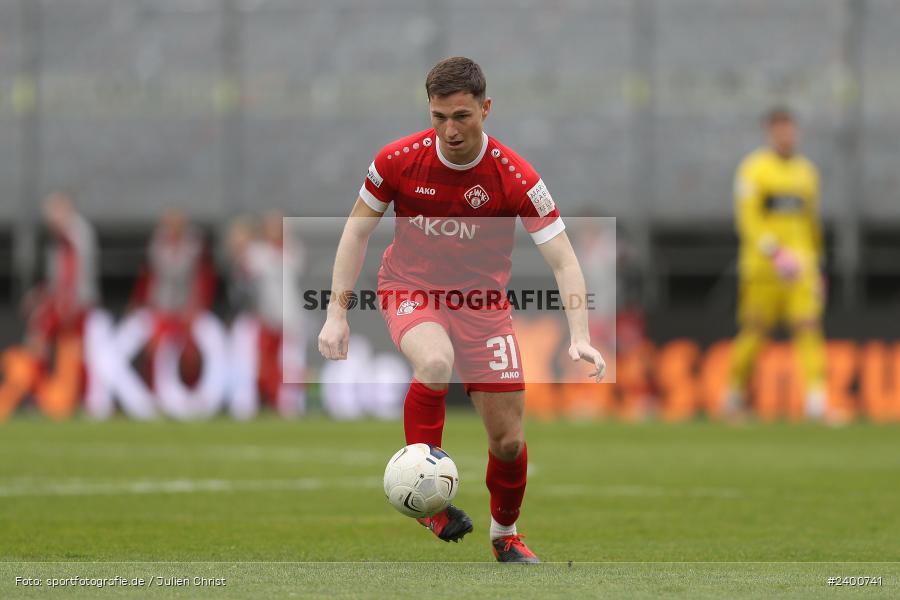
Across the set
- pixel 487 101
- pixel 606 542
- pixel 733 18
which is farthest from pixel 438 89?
pixel 733 18

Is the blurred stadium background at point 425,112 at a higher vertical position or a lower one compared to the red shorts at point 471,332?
higher

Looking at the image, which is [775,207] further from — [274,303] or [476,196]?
[476,196]

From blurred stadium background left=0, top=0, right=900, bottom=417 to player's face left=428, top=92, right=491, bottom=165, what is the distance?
13.6 m

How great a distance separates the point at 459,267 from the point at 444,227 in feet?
0.67

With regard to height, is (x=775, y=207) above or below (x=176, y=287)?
above

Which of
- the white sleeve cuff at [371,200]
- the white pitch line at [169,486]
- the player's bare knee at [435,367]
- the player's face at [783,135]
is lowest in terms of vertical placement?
the white pitch line at [169,486]

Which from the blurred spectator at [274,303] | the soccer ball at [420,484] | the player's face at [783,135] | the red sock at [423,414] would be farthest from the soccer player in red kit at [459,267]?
the blurred spectator at [274,303]

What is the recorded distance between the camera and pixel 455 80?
6551mm

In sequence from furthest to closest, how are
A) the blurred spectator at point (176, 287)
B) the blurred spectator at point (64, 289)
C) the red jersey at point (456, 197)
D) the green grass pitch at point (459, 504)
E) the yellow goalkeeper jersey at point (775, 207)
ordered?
the blurred spectator at point (176, 287) → the blurred spectator at point (64, 289) → the yellow goalkeeper jersey at point (775, 207) → the red jersey at point (456, 197) → the green grass pitch at point (459, 504)

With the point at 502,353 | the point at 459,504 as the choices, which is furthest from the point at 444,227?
the point at 459,504

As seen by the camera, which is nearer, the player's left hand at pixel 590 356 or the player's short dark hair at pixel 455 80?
the player's left hand at pixel 590 356

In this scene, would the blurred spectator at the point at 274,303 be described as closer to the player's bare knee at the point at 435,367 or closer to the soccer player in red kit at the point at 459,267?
the soccer player in red kit at the point at 459,267

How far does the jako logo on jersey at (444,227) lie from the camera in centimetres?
688

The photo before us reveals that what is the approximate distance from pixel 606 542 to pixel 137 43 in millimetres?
15842
